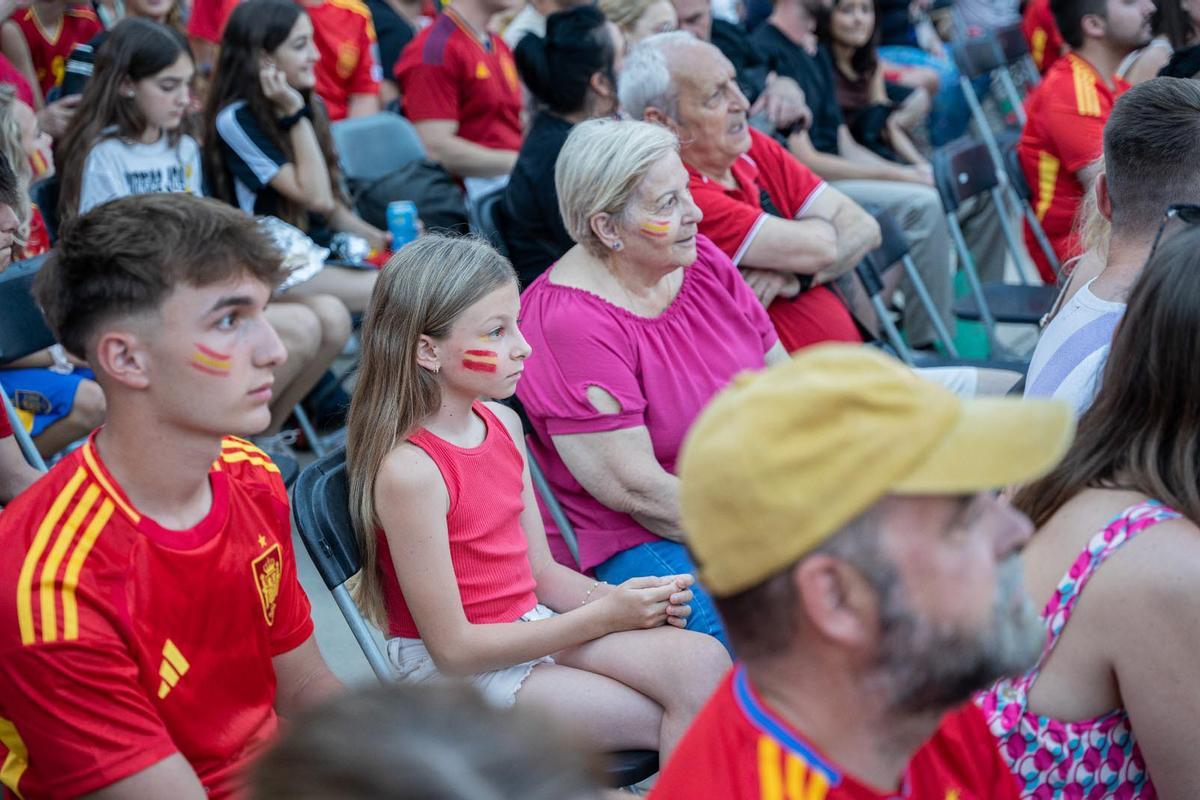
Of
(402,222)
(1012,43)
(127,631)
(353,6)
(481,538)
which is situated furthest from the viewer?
(1012,43)

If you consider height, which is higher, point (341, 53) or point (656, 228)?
point (656, 228)

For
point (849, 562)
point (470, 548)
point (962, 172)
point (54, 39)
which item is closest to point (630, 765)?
point (470, 548)

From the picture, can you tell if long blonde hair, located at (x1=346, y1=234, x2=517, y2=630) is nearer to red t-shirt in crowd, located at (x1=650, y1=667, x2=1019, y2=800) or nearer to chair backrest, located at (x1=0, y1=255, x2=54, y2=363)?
red t-shirt in crowd, located at (x1=650, y1=667, x2=1019, y2=800)

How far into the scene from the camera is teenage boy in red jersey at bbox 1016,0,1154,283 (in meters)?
4.35

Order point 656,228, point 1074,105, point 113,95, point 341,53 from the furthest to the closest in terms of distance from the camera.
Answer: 1. point 341,53
2. point 1074,105
3. point 113,95
4. point 656,228

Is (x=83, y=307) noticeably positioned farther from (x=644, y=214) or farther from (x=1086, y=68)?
(x=1086, y=68)

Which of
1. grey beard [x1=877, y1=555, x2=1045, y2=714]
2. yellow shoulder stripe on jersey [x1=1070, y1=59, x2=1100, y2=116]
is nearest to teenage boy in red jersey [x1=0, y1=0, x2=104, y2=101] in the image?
yellow shoulder stripe on jersey [x1=1070, y1=59, x2=1100, y2=116]

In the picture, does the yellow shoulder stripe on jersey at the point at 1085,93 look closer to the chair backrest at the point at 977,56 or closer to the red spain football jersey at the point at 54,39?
the chair backrest at the point at 977,56

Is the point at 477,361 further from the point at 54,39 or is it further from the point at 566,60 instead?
the point at 54,39

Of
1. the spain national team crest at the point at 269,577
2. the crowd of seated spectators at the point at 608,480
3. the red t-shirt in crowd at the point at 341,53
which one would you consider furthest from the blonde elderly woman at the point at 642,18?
the spain national team crest at the point at 269,577

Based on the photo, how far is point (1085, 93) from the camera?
173 inches

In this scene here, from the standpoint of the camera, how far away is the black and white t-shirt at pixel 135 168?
4.10 metres

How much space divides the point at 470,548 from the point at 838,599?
115 cm

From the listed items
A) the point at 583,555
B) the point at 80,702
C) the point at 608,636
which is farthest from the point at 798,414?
the point at 583,555
